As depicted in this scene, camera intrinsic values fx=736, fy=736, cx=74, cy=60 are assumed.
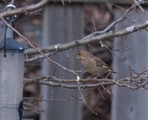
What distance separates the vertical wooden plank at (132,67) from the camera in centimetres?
680

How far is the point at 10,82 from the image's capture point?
5.05 m

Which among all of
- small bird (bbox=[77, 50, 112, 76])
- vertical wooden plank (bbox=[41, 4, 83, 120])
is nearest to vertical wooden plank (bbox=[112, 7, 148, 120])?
small bird (bbox=[77, 50, 112, 76])

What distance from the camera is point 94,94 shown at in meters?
10.1

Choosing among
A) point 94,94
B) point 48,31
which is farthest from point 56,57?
point 94,94

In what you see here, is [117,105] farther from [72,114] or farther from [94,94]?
[94,94]

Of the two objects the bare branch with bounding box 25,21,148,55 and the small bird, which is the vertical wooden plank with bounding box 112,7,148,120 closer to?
the small bird

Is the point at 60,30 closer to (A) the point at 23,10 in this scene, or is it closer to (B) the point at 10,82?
(A) the point at 23,10

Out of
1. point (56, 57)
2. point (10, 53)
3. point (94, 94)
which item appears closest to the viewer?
point (10, 53)

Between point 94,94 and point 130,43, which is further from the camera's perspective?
point 94,94

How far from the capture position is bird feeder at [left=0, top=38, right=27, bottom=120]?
502 centimetres

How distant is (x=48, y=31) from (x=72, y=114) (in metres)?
0.84

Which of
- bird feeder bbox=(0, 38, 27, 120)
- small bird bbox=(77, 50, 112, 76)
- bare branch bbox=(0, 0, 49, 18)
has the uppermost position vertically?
bare branch bbox=(0, 0, 49, 18)

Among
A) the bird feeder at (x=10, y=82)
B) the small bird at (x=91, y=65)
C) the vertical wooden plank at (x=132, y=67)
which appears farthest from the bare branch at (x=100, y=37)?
the vertical wooden plank at (x=132, y=67)

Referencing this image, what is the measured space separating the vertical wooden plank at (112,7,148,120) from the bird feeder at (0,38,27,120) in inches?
72.7
